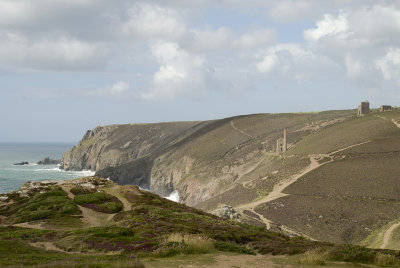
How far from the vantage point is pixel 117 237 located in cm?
2361

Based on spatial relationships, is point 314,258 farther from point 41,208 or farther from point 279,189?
point 279,189

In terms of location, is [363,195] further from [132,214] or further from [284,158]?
[132,214]

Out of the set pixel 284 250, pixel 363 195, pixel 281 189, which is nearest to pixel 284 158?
pixel 281 189

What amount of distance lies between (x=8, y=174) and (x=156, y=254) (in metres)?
158

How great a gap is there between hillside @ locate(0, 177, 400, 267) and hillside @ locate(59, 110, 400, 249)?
27.7 metres

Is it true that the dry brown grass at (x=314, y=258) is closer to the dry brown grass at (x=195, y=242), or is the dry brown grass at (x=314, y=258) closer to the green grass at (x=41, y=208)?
the dry brown grass at (x=195, y=242)

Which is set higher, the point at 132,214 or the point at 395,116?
the point at 395,116

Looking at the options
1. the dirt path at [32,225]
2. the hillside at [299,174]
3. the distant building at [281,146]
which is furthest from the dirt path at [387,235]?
the distant building at [281,146]

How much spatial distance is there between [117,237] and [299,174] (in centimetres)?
6501

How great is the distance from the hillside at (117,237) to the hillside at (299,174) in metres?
27.7

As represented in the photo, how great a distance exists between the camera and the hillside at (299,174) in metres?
58.8

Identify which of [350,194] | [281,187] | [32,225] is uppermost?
[32,225]

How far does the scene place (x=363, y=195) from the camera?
65312 millimetres

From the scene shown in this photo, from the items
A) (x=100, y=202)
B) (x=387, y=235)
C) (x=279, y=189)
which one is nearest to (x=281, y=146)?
(x=279, y=189)
